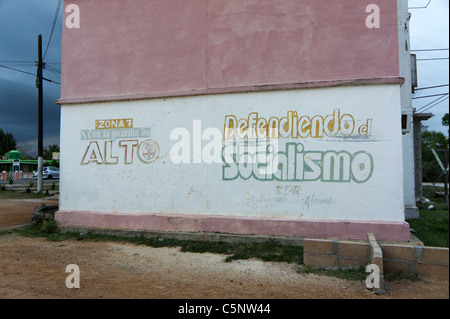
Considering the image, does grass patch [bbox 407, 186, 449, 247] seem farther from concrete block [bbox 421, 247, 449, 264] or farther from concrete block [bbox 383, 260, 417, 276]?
concrete block [bbox 383, 260, 417, 276]

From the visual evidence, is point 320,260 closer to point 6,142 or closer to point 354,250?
point 354,250

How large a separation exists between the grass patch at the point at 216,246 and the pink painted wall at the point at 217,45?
324 cm

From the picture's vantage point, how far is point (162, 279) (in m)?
4.63

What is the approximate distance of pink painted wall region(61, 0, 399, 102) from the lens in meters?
6.03

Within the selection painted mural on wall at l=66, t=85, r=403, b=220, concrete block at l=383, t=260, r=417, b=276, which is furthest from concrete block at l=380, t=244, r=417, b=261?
painted mural on wall at l=66, t=85, r=403, b=220

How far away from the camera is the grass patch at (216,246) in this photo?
18.1 feet

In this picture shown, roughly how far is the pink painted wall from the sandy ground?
3577mm

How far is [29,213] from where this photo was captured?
1061cm

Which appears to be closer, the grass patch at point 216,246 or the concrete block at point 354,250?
the concrete block at point 354,250

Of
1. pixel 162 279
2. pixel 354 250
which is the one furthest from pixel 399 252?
pixel 162 279

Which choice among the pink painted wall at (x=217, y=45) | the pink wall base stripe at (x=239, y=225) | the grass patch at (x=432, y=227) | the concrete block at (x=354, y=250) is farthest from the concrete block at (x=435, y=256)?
the pink painted wall at (x=217, y=45)

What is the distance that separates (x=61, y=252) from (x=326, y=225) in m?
5.16

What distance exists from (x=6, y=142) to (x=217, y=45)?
66441mm

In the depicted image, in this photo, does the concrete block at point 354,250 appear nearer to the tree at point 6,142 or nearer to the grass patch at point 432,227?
the grass patch at point 432,227
